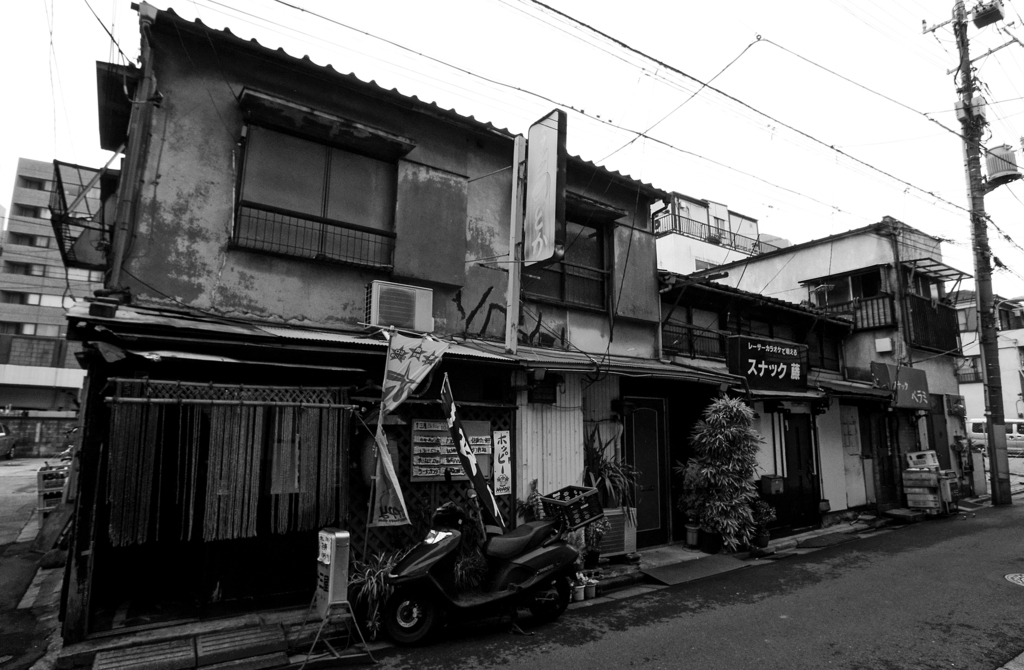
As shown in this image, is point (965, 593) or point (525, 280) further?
point (525, 280)

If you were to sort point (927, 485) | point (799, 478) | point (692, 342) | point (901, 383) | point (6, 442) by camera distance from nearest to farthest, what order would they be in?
point (692, 342) → point (799, 478) → point (927, 485) → point (901, 383) → point (6, 442)

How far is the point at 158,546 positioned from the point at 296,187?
5.46 metres

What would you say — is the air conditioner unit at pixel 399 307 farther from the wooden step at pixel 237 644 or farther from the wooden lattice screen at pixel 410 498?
the wooden step at pixel 237 644

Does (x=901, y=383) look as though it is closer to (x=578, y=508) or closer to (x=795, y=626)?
(x=795, y=626)

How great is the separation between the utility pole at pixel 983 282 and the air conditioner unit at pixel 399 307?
18965 millimetres

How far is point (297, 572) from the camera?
24.3ft

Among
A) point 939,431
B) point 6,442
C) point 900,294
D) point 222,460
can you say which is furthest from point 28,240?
point 939,431

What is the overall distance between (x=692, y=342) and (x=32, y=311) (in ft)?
162

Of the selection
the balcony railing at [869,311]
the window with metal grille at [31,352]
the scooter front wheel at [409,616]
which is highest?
the window with metal grille at [31,352]

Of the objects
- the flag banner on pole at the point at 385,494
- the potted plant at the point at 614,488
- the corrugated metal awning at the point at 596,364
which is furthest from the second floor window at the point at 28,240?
the potted plant at the point at 614,488

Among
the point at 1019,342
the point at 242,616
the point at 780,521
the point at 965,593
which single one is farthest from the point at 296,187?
the point at 1019,342

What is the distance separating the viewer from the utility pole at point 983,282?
17.8 m

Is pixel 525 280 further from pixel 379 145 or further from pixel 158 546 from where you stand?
pixel 158 546

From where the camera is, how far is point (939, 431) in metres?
19.5
